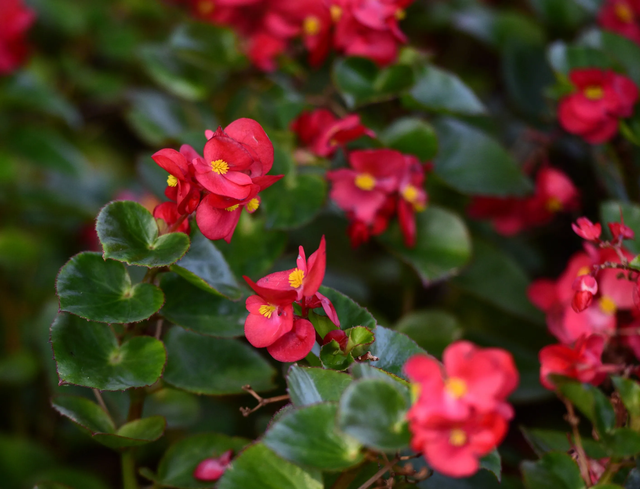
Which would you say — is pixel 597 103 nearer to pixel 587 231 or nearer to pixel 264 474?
pixel 587 231

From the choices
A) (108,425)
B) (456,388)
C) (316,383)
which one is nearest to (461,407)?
(456,388)

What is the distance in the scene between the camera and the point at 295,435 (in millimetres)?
394

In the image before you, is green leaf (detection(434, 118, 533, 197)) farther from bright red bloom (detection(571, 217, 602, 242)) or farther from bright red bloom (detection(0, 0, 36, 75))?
bright red bloom (detection(0, 0, 36, 75))

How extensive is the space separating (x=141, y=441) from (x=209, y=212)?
0.22 m

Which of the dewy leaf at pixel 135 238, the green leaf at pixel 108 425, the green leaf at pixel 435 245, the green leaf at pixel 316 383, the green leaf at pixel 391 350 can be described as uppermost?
the dewy leaf at pixel 135 238

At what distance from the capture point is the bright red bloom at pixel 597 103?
0.75 m

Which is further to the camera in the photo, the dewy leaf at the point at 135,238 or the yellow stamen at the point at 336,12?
the yellow stamen at the point at 336,12

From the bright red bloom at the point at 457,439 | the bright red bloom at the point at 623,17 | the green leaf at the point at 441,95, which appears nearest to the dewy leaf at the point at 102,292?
the bright red bloom at the point at 457,439

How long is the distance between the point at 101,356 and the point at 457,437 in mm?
334

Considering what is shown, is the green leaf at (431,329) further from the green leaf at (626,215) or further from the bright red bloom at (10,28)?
the bright red bloom at (10,28)

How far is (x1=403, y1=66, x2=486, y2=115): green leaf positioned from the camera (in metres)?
0.76

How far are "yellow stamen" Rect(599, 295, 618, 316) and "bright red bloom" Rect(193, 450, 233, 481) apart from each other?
1.38 feet

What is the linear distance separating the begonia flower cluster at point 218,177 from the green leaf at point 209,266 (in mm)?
34

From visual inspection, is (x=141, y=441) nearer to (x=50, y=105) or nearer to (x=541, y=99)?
(x=50, y=105)
